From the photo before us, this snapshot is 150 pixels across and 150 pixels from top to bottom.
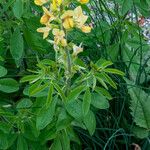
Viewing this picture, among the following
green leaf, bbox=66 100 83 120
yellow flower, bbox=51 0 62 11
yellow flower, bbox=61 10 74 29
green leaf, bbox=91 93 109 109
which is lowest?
green leaf, bbox=66 100 83 120

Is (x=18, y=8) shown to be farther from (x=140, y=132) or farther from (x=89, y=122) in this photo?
(x=140, y=132)

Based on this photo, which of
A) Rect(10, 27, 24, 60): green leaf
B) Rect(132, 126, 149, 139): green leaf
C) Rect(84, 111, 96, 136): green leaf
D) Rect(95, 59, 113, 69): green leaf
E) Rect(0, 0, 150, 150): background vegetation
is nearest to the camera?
Rect(95, 59, 113, 69): green leaf

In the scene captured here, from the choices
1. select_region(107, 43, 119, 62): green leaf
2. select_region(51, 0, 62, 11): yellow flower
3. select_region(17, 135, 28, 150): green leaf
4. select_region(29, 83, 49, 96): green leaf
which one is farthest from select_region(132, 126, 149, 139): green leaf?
select_region(51, 0, 62, 11): yellow flower

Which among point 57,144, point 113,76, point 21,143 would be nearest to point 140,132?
point 113,76

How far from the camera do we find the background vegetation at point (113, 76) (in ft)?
5.20

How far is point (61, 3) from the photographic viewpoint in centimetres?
131

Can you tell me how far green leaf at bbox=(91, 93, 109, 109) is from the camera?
147cm

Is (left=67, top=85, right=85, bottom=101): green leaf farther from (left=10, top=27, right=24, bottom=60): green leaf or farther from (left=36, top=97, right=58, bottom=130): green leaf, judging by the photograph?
(left=10, top=27, right=24, bottom=60): green leaf

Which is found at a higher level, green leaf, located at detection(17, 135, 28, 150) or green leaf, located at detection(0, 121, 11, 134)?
green leaf, located at detection(0, 121, 11, 134)

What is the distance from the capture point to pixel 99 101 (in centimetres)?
148

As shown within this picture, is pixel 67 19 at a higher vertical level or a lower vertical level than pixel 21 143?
higher

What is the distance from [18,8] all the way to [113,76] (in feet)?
2.04

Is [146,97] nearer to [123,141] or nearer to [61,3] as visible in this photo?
[123,141]

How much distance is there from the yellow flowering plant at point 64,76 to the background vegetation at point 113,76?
4.7 inches
